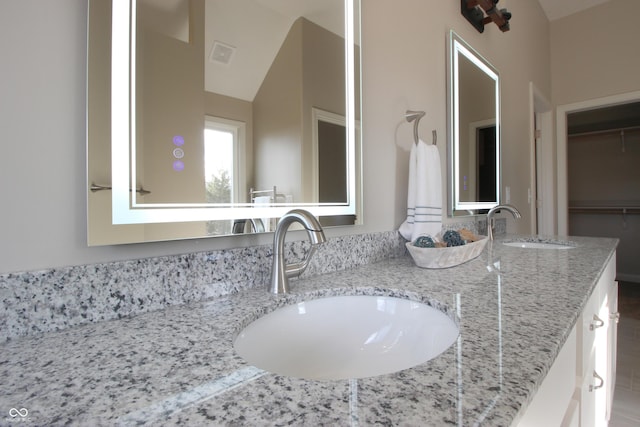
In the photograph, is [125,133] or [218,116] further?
[218,116]

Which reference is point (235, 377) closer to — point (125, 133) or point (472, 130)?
point (125, 133)

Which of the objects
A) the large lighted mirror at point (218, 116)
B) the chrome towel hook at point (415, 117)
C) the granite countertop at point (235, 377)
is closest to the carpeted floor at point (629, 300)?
the chrome towel hook at point (415, 117)

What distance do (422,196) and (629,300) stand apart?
134 inches

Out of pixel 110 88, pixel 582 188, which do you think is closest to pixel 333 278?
pixel 110 88

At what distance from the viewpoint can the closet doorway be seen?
3.72 meters

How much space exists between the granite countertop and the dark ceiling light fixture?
1.52 meters

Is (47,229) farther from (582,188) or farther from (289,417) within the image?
(582,188)

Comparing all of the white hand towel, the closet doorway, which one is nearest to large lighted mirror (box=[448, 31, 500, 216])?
the white hand towel

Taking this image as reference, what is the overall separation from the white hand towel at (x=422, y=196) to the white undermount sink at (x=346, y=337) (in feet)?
1.50

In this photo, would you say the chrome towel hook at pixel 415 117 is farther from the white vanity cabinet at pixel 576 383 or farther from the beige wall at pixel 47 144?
the white vanity cabinet at pixel 576 383

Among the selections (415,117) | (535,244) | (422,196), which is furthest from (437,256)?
(535,244)

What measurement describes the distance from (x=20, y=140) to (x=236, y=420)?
476 mm

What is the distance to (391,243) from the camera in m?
1.08

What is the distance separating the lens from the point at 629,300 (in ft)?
10.0
